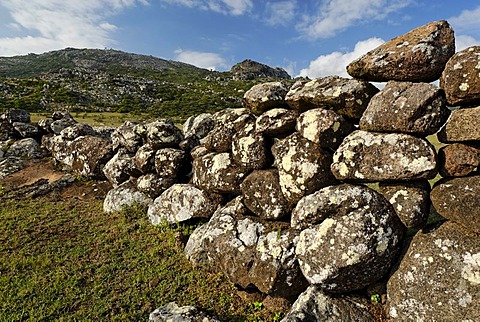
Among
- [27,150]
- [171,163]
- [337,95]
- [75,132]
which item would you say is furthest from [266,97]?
[27,150]

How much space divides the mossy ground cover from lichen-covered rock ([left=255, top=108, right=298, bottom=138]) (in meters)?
5.64

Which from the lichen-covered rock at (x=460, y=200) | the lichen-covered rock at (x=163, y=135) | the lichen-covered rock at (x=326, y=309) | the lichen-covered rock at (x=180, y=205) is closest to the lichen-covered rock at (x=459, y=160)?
the lichen-covered rock at (x=460, y=200)

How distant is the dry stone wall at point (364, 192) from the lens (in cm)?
761

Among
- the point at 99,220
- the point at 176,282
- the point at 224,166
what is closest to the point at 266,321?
the point at 176,282

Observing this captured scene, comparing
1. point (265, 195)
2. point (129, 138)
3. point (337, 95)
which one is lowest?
point (265, 195)

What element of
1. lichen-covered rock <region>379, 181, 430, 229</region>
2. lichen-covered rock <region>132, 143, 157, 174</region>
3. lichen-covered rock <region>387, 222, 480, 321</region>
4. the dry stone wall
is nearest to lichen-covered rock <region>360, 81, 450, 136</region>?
the dry stone wall

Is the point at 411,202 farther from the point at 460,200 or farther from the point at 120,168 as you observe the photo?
the point at 120,168

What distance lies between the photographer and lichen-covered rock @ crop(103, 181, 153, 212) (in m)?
16.7

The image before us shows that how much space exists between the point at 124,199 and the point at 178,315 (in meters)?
9.81

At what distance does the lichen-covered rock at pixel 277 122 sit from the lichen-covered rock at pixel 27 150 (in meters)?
23.7

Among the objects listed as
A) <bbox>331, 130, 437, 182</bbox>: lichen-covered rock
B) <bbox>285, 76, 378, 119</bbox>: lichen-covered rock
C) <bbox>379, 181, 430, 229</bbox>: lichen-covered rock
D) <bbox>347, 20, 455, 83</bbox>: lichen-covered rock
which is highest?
<bbox>347, 20, 455, 83</bbox>: lichen-covered rock

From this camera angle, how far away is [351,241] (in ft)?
26.7

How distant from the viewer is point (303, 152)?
9992 millimetres

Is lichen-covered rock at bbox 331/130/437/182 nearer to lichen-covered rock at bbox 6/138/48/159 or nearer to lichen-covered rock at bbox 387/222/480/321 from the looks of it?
lichen-covered rock at bbox 387/222/480/321
